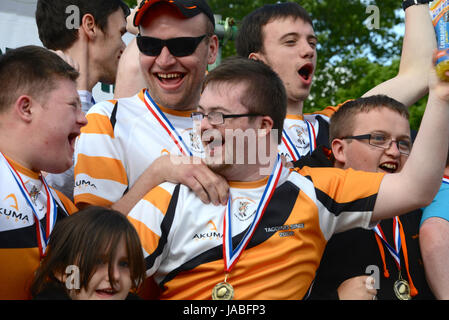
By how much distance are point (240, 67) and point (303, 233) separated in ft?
3.03

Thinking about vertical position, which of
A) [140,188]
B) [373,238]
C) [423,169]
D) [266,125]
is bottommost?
[373,238]

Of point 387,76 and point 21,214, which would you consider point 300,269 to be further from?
point 387,76

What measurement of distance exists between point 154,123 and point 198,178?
0.73 meters

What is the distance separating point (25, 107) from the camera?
122 inches

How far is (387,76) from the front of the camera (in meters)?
13.2

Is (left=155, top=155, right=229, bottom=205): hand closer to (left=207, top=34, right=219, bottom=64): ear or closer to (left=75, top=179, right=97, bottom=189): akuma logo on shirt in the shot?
(left=75, top=179, right=97, bottom=189): akuma logo on shirt

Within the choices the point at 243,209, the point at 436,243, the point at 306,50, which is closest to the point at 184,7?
the point at 306,50

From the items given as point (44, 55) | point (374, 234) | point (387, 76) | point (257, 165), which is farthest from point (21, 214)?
point (387, 76)

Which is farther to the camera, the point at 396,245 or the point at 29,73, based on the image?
the point at 396,245

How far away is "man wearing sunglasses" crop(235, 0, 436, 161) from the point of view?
4262mm

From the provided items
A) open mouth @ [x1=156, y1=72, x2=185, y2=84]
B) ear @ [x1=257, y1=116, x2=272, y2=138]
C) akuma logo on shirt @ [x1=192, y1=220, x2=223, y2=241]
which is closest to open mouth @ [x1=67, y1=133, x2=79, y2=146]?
open mouth @ [x1=156, y1=72, x2=185, y2=84]

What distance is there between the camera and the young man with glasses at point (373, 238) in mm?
3162

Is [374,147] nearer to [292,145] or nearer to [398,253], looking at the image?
[292,145]

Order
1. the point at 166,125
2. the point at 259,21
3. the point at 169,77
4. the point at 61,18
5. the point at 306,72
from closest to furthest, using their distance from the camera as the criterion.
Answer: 1. the point at 166,125
2. the point at 169,77
3. the point at 306,72
4. the point at 61,18
5. the point at 259,21
